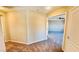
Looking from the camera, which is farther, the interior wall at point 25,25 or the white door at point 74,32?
the interior wall at point 25,25

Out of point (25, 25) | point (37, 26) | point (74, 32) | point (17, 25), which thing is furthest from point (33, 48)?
point (74, 32)

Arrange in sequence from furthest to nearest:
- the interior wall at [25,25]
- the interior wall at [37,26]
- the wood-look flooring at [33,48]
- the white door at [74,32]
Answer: the interior wall at [37,26], the interior wall at [25,25], the wood-look flooring at [33,48], the white door at [74,32]

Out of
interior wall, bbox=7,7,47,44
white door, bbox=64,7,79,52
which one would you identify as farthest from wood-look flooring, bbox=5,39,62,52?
white door, bbox=64,7,79,52

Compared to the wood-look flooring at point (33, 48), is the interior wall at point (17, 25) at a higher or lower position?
higher

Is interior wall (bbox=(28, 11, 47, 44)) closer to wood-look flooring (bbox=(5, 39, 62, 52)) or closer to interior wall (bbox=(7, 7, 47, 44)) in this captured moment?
interior wall (bbox=(7, 7, 47, 44))

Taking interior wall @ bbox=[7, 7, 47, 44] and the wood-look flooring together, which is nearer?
the wood-look flooring

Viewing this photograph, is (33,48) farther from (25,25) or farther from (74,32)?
(74,32)

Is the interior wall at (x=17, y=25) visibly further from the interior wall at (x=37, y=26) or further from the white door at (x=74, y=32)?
the white door at (x=74, y=32)

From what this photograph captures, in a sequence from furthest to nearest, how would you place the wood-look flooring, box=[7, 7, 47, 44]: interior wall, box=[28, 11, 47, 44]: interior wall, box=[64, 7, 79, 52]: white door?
box=[28, 11, 47, 44]: interior wall, box=[7, 7, 47, 44]: interior wall, the wood-look flooring, box=[64, 7, 79, 52]: white door

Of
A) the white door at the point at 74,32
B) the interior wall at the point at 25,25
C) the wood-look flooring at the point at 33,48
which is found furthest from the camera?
the interior wall at the point at 25,25

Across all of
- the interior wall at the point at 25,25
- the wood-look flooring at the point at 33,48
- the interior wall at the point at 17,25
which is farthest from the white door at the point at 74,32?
the interior wall at the point at 17,25

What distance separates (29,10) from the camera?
3889 millimetres
